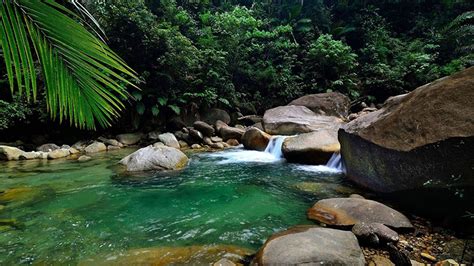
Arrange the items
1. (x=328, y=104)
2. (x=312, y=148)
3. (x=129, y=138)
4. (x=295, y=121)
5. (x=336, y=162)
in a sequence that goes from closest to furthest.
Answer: (x=336, y=162) < (x=312, y=148) < (x=295, y=121) < (x=129, y=138) < (x=328, y=104)

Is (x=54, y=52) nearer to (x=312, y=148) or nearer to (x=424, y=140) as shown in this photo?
(x=424, y=140)

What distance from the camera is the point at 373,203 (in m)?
3.83

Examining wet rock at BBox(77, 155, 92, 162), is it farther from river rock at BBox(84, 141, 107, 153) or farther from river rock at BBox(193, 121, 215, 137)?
river rock at BBox(193, 121, 215, 137)

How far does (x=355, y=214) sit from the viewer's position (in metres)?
3.69

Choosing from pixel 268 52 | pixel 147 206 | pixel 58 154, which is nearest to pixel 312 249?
pixel 147 206

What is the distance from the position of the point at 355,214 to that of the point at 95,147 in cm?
939

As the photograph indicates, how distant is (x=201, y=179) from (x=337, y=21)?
57.2 feet

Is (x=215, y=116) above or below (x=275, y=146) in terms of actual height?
above

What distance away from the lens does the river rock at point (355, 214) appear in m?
3.51

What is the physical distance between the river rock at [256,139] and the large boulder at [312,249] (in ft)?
21.6

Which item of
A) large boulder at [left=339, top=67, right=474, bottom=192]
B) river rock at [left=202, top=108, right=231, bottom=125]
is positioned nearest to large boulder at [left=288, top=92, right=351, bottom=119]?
river rock at [left=202, top=108, right=231, bottom=125]

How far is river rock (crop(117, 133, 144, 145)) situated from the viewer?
37.2 feet

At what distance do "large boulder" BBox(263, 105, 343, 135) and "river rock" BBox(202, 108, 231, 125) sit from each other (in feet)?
9.01

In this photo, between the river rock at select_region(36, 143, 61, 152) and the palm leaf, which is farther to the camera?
the river rock at select_region(36, 143, 61, 152)
